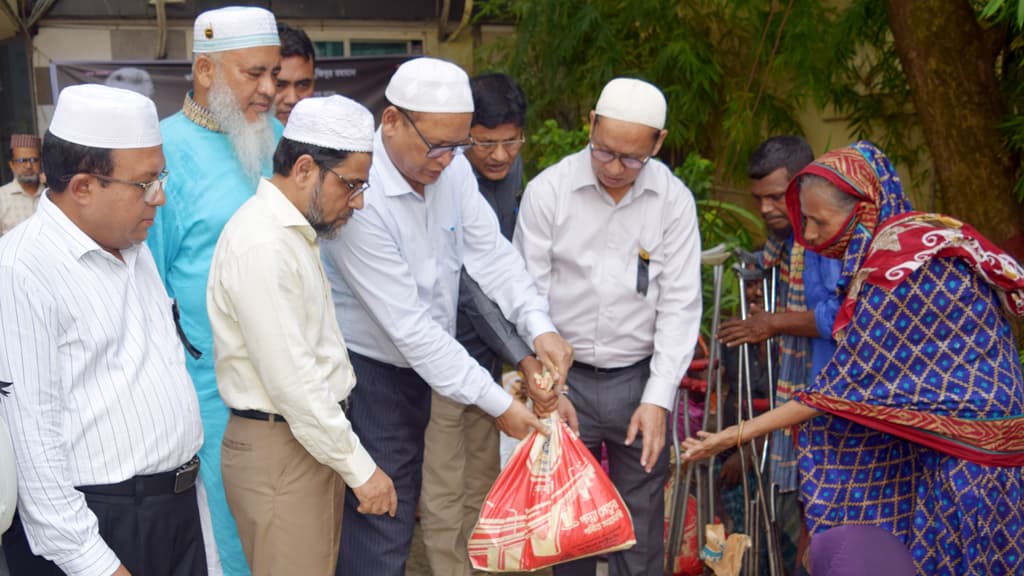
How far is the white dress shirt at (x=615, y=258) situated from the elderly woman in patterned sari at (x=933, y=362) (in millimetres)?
595

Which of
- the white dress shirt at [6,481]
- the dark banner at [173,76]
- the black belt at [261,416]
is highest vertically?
the dark banner at [173,76]

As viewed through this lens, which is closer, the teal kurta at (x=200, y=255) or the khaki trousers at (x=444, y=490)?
the teal kurta at (x=200, y=255)

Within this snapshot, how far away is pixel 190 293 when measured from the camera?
2.75m

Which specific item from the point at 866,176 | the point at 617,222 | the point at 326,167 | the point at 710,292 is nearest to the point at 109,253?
the point at 326,167

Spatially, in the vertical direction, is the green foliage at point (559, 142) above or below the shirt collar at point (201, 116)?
below

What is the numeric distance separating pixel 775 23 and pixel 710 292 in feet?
6.85

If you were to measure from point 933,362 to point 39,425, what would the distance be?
2.13m

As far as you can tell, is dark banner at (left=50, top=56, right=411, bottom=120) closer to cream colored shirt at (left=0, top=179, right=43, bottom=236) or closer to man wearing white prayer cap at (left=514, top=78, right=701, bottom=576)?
cream colored shirt at (left=0, top=179, right=43, bottom=236)

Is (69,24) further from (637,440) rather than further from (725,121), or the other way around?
(637,440)

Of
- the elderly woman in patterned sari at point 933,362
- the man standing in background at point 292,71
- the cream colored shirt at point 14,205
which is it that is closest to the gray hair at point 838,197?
the elderly woman in patterned sari at point 933,362

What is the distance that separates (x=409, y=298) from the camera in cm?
264

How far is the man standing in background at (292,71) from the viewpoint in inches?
140

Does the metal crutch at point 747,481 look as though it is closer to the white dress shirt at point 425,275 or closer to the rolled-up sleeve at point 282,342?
the white dress shirt at point 425,275

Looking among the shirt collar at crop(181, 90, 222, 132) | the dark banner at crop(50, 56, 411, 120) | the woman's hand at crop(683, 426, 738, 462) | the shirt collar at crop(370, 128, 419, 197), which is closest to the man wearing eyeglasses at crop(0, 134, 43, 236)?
the dark banner at crop(50, 56, 411, 120)
